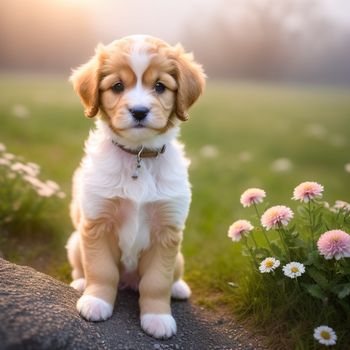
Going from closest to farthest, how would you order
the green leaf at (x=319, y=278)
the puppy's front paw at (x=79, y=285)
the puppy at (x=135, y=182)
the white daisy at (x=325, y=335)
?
1. the white daisy at (x=325, y=335)
2. the green leaf at (x=319, y=278)
3. the puppy at (x=135, y=182)
4. the puppy's front paw at (x=79, y=285)

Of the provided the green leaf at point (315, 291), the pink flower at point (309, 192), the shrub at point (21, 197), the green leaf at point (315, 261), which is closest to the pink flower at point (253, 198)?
the pink flower at point (309, 192)

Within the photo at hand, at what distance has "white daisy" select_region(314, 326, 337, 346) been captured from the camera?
109 inches

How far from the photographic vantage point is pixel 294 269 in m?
3.04

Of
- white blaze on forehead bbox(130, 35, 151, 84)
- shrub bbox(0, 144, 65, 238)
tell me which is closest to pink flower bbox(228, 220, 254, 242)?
white blaze on forehead bbox(130, 35, 151, 84)

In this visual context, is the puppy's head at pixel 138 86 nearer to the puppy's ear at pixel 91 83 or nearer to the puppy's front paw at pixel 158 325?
the puppy's ear at pixel 91 83

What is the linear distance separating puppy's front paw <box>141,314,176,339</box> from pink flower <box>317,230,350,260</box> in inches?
40.1

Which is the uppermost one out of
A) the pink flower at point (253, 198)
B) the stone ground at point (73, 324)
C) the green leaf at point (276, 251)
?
the pink flower at point (253, 198)

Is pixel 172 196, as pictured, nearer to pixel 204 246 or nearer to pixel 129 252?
pixel 129 252

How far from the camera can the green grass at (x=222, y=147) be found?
16.3 feet

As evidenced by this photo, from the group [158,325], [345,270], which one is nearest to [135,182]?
[158,325]

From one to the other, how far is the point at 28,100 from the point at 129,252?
8311mm

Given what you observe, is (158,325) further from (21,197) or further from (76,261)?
(21,197)

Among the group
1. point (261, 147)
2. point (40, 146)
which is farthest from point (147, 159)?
→ point (261, 147)

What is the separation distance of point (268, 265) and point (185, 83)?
4.08 feet
